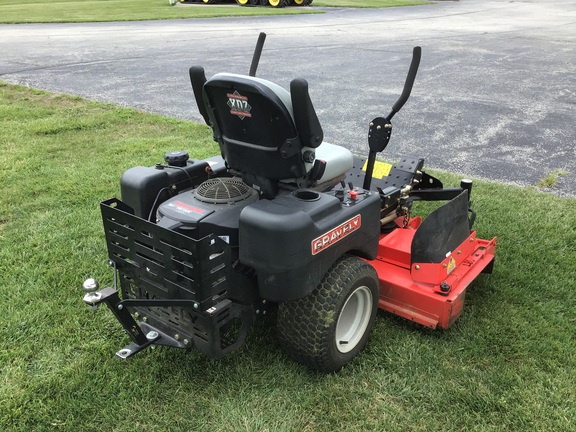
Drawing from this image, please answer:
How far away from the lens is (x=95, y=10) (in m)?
21.8

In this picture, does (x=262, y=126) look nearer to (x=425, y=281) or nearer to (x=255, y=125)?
(x=255, y=125)

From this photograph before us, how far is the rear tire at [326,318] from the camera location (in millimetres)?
2258

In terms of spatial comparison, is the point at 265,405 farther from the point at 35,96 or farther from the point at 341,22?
the point at 341,22

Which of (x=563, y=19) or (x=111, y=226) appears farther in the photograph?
(x=563, y=19)

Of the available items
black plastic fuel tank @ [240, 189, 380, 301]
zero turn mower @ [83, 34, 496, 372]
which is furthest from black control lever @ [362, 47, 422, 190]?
black plastic fuel tank @ [240, 189, 380, 301]

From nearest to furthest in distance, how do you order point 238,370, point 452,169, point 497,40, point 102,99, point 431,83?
1. point 238,370
2. point 452,169
3. point 102,99
4. point 431,83
5. point 497,40

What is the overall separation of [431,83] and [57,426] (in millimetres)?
7567

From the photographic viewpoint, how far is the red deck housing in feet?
8.52

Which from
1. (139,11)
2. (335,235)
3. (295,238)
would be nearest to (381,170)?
(335,235)

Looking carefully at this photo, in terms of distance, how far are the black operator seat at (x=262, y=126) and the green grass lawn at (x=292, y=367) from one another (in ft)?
2.83

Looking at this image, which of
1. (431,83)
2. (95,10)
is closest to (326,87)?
(431,83)

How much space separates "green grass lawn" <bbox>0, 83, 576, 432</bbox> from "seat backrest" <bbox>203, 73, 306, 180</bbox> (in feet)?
2.92

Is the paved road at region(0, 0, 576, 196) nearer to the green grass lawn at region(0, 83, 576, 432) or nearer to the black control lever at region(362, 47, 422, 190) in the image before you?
the green grass lawn at region(0, 83, 576, 432)

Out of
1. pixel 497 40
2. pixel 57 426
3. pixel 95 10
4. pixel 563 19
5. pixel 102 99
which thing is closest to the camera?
pixel 57 426
